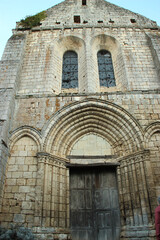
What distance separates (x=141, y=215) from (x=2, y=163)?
3888 millimetres


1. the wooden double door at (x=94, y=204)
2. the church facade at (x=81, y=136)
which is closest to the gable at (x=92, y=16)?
the church facade at (x=81, y=136)

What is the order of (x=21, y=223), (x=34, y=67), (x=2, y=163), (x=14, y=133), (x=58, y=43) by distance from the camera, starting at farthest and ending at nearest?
(x=58, y=43) → (x=34, y=67) → (x=14, y=133) → (x=2, y=163) → (x=21, y=223)

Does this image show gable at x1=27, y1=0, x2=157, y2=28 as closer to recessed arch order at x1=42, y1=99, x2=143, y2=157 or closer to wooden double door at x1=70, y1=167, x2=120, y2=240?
recessed arch order at x1=42, y1=99, x2=143, y2=157

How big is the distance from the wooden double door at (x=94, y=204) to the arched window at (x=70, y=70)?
3.43 m

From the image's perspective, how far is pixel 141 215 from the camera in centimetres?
531

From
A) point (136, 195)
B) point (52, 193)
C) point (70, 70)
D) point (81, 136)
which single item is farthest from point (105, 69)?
point (52, 193)

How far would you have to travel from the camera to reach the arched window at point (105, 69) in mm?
8219

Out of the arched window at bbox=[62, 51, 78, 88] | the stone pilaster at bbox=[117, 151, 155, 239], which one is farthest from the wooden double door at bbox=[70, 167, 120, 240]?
the arched window at bbox=[62, 51, 78, 88]

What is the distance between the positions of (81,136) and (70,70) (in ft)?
10.3

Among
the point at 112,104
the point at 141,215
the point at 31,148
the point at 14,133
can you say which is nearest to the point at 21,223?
the point at 31,148

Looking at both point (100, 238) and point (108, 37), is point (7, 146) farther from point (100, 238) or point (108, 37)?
point (108, 37)

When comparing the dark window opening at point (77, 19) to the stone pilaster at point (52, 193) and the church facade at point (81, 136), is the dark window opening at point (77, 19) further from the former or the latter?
the stone pilaster at point (52, 193)

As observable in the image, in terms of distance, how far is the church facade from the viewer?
5.39 metres

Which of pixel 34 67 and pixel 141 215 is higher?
pixel 34 67
